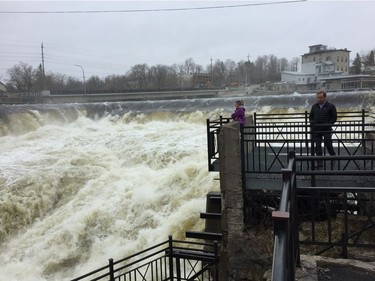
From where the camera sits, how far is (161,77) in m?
102

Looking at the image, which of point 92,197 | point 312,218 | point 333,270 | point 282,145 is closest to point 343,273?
point 333,270

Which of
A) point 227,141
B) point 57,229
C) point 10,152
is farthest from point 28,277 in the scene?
point 10,152

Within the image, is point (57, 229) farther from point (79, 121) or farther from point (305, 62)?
point (305, 62)

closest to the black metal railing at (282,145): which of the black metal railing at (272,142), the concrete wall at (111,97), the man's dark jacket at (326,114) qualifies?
the black metal railing at (272,142)

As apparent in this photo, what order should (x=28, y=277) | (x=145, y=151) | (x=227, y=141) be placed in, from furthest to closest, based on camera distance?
(x=145, y=151)
(x=28, y=277)
(x=227, y=141)

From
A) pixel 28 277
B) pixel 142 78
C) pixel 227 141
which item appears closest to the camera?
pixel 227 141

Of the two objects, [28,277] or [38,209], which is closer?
[28,277]

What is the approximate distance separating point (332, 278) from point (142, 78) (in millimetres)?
104471

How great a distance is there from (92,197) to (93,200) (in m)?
0.30

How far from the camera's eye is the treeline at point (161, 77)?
300ft

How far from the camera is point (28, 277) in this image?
35.8 ft

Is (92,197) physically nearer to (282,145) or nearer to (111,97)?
(282,145)

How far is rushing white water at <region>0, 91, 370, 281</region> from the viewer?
11.5m

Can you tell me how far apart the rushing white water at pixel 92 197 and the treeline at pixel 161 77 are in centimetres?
5862
